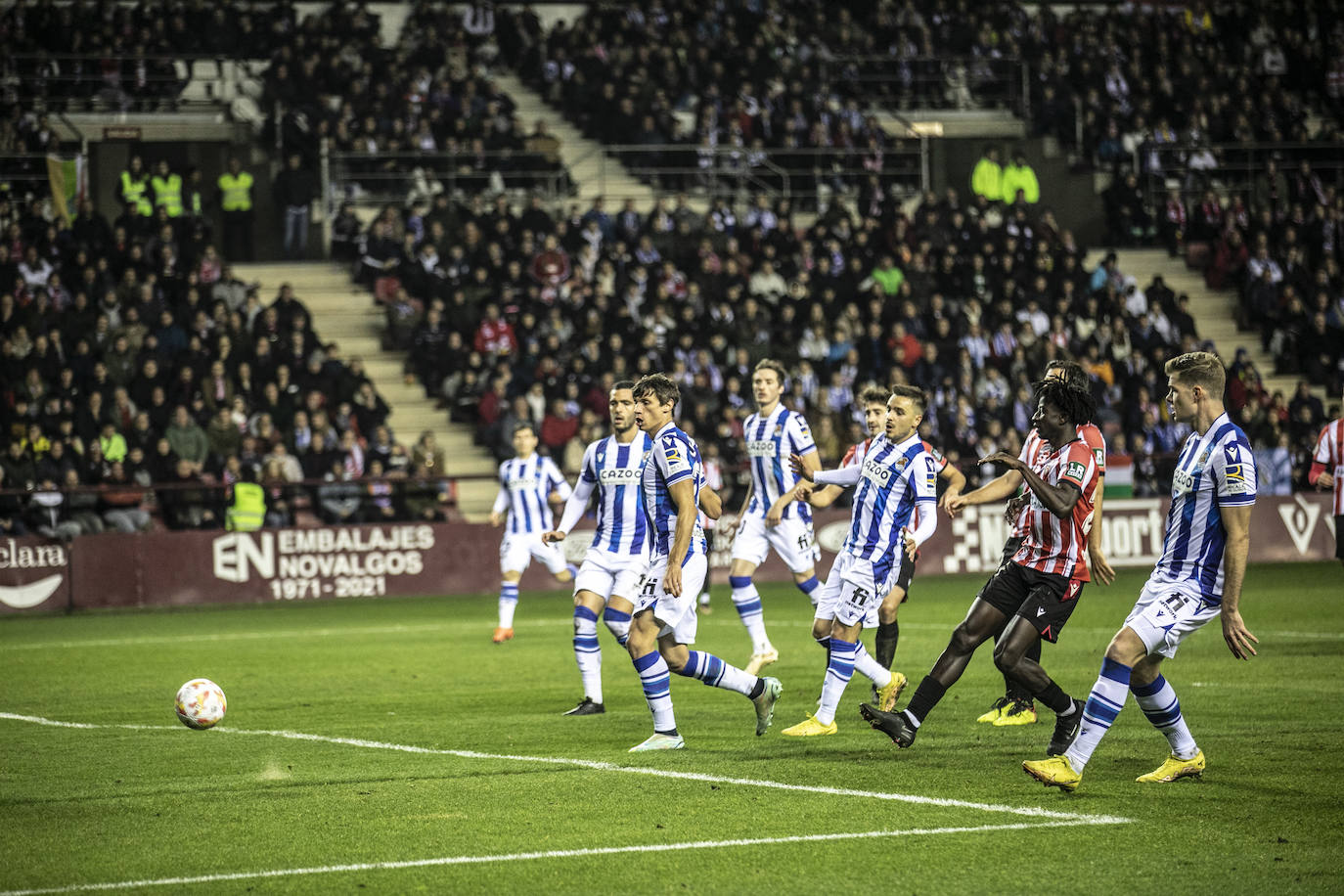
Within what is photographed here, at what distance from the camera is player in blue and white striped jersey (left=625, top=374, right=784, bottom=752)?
9883 mm

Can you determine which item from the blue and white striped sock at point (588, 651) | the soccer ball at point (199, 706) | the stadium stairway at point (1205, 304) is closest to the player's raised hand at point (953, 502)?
the blue and white striped sock at point (588, 651)

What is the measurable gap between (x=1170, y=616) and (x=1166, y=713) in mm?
643

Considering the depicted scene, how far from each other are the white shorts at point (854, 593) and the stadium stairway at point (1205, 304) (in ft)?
72.4

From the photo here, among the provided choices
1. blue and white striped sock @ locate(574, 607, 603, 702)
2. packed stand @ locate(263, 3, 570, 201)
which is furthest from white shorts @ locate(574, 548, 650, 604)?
packed stand @ locate(263, 3, 570, 201)

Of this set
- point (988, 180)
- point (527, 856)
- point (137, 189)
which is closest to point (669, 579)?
point (527, 856)

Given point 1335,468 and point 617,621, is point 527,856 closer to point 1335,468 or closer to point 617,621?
point 617,621

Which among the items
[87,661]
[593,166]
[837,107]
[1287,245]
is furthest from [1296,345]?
[87,661]

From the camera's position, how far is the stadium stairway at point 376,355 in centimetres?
2572

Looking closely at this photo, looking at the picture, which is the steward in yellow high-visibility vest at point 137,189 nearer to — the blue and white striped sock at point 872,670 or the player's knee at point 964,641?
A: the blue and white striped sock at point 872,670

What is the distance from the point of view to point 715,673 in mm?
10211

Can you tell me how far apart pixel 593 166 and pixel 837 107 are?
217 inches

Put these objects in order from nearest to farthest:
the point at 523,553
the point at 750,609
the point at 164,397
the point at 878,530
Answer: the point at 878,530
the point at 750,609
the point at 523,553
the point at 164,397

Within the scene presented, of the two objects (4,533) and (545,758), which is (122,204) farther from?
(545,758)

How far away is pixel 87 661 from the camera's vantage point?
52.0 ft
